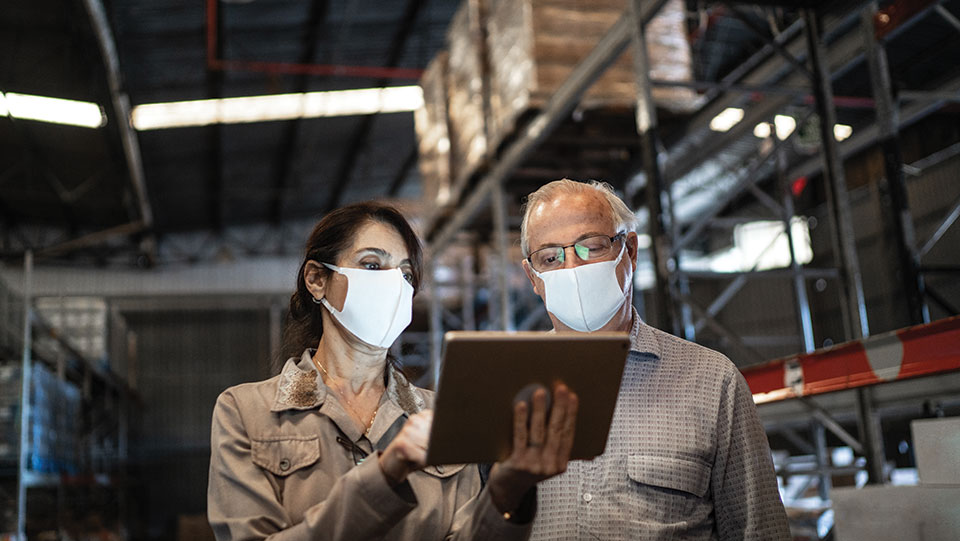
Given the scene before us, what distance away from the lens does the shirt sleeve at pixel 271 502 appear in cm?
193

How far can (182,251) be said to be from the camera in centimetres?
2466

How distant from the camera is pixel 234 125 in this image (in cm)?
1802

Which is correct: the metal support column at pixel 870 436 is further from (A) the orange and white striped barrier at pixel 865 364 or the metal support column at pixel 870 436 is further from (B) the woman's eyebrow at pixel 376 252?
(B) the woman's eyebrow at pixel 376 252

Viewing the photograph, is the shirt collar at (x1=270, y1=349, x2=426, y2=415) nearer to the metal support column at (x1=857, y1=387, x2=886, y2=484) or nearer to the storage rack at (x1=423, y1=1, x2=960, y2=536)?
the storage rack at (x1=423, y1=1, x2=960, y2=536)

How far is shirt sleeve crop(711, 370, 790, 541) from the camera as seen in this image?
243cm

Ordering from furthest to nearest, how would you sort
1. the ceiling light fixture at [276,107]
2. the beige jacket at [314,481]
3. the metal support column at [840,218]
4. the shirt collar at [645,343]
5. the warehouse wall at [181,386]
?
the warehouse wall at [181,386] → the ceiling light fixture at [276,107] → the metal support column at [840,218] → the shirt collar at [645,343] → the beige jacket at [314,481]

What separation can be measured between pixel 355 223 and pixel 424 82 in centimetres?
1004

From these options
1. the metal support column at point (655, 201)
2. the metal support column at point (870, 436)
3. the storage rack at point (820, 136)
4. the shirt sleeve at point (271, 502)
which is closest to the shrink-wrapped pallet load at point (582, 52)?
the storage rack at point (820, 136)

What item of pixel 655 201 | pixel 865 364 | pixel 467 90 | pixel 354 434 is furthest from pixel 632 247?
pixel 467 90

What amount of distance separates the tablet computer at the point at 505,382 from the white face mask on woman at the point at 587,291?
0.96 m

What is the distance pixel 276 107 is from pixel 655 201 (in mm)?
12715

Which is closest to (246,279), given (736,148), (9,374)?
(9,374)

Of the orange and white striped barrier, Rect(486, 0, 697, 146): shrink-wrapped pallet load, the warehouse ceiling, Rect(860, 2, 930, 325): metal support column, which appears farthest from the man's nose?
Rect(486, 0, 697, 146): shrink-wrapped pallet load

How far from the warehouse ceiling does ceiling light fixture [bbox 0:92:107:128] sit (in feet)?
0.62
